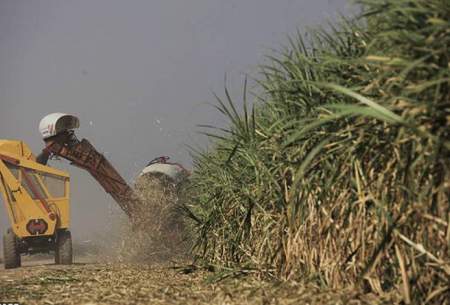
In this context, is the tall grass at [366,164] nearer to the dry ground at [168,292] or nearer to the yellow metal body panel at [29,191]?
the dry ground at [168,292]

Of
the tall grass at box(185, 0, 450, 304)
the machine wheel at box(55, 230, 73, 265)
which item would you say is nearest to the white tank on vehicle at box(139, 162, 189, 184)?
the machine wheel at box(55, 230, 73, 265)

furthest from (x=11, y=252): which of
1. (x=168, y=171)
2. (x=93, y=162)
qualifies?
(x=168, y=171)

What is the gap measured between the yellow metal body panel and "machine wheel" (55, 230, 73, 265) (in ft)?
0.61

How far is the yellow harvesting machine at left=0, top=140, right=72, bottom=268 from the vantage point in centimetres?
1073

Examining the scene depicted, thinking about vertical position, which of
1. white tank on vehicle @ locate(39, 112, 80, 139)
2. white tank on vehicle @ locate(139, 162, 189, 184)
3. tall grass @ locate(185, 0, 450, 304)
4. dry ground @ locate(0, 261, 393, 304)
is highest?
white tank on vehicle @ locate(39, 112, 80, 139)

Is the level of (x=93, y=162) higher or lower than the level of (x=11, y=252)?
higher

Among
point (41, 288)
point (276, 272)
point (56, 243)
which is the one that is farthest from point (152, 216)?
point (276, 272)

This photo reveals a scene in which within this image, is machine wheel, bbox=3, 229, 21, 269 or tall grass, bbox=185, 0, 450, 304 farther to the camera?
machine wheel, bbox=3, 229, 21, 269

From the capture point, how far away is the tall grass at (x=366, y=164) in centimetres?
264

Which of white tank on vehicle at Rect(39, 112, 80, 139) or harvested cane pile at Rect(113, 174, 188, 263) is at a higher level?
white tank on vehicle at Rect(39, 112, 80, 139)

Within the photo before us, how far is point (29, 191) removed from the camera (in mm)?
10961

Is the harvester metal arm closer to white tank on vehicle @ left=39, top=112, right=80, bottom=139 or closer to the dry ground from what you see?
white tank on vehicle @ left=39, top=112, right=80, bottom=139

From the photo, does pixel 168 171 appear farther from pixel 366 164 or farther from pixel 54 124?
pixel 366 164

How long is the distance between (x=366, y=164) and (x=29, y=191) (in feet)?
29.9
